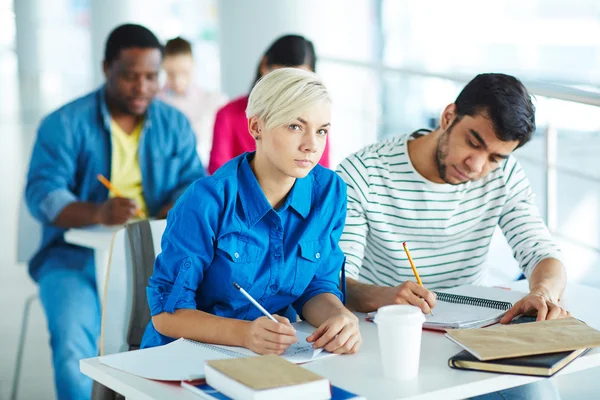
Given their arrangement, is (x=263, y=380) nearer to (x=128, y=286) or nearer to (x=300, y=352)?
(x=300, y=352)

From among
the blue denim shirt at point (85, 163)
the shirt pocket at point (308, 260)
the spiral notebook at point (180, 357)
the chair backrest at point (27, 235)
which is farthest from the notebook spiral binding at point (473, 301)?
the chair backrest at point (27, 235)

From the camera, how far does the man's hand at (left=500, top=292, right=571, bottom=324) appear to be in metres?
1.58

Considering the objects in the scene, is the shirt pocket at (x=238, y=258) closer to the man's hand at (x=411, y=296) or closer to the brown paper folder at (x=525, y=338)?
the man's hand at (x=411, y=296)

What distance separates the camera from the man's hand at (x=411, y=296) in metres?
1.61

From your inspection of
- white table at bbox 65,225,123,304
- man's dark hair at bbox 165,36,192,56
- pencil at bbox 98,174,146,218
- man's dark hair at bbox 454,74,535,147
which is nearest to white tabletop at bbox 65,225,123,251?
white table at bbox 65,225,123,304

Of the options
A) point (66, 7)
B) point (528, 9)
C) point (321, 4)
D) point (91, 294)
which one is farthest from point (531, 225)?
point (66, 7)

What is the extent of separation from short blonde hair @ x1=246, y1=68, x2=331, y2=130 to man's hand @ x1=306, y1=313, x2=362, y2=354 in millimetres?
365

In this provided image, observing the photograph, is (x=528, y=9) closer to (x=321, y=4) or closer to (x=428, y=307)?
(x=321, y=4)

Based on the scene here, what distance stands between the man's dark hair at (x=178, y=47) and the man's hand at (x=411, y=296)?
3.05 m

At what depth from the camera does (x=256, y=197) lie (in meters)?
1.58

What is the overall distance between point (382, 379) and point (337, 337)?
136 millimetres

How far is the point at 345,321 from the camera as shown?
56.2 inches

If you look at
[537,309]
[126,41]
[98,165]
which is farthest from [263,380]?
[126,41]

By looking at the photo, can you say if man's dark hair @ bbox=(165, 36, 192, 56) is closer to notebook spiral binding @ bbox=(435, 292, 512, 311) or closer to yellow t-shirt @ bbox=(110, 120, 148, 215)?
yellow t-shirt @ bbox=(110, 120, 148, 215)
